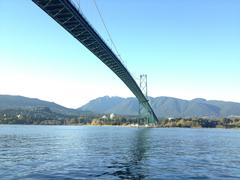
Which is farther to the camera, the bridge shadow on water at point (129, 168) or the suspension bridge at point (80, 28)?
the suspension bridge at point (80, 28)

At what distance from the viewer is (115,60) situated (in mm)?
78812

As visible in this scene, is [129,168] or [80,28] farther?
[80,28]

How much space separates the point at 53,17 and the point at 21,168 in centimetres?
2535

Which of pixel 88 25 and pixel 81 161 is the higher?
pixel 88 25

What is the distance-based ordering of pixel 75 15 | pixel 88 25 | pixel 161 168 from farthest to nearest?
1. pixel 88 25
2. pixel 75 15
3. pixel 161 168

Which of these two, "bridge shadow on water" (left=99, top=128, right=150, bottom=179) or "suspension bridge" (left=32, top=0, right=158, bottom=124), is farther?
"suspension bridge" (left=32, top=0, right=158, bottom=124)

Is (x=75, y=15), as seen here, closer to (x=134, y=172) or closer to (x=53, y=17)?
(x=53, y=17)

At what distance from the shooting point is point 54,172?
2717cm

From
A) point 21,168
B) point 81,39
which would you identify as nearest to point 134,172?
point 21,168

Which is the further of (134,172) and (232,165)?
(232,165)

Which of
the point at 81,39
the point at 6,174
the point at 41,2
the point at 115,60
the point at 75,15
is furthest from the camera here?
the point at 115,60

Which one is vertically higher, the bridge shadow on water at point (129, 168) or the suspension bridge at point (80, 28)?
the suspension bridge at point (80, 28)

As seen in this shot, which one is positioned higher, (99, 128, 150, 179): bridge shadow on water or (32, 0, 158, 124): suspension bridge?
(32, 0, 158, 124): suspension bridge

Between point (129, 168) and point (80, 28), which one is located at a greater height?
point (80, 28)
